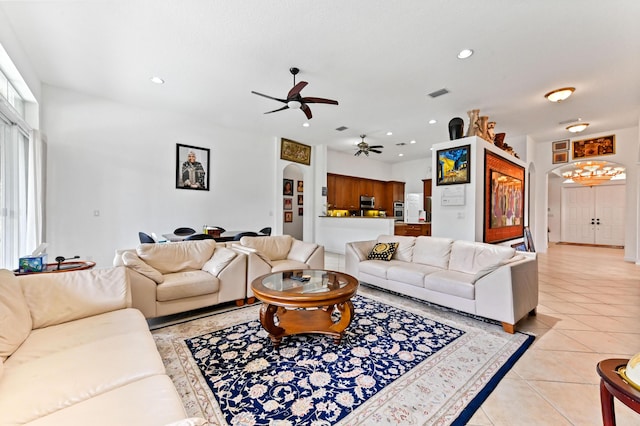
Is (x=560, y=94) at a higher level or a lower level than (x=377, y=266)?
higher

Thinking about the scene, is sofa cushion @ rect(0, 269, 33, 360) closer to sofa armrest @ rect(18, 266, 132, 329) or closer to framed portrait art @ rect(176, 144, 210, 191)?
sofa armrest @ rect(18, 266, 132, 329)

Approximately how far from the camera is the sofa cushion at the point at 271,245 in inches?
156

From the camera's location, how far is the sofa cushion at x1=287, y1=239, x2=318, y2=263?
3.96m

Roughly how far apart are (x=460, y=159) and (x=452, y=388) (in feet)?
12.8

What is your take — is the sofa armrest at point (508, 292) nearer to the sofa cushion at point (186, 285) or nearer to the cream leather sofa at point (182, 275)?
the cream leather sofa at point (182, 275)

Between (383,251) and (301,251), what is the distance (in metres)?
1.26

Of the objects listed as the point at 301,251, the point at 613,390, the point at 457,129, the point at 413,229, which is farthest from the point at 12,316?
the point at 413,229

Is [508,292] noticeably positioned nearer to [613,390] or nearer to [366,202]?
[613,390]

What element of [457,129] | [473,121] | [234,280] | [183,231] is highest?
[473,121]

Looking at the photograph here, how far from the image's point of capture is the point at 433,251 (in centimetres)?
380

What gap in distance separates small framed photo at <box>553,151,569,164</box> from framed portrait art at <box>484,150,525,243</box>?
196 cm

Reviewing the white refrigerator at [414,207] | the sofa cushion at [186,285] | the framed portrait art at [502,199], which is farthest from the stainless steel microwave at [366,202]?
the sofa cushion at [186,285]

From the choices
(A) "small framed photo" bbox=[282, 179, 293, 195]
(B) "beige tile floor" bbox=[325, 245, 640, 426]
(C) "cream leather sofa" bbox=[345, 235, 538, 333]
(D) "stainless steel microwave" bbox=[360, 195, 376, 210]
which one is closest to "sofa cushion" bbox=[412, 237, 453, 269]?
(C) "cream leather sofa" bbox=[345, 235, 538, 333]

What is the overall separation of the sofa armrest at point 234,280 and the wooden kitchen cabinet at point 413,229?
16.3ft
